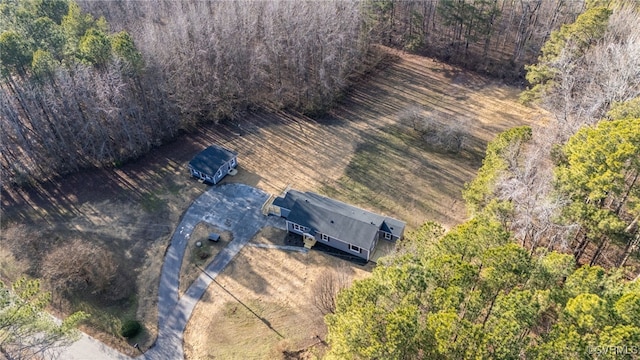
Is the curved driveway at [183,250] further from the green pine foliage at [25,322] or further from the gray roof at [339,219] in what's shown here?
the green pine foliage at [25,322]

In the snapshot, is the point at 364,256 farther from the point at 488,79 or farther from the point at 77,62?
the point at 488,79

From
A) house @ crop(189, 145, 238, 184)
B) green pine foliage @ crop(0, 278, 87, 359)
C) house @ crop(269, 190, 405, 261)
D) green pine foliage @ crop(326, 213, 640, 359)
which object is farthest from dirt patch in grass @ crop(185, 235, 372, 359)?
house @ crop(189, 145, 238, 184)

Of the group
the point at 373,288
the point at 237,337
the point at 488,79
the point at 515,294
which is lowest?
the point at 237,337

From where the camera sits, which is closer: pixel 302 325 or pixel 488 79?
pixel 302 325

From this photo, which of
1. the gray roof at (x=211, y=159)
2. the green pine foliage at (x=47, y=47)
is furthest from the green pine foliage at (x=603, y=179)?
the green pine foliage at (x=47, y=47)

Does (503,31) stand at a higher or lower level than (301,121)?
higher

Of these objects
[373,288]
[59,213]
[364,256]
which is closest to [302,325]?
[364,256]

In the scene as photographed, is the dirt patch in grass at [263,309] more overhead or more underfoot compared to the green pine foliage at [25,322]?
more underfoot
